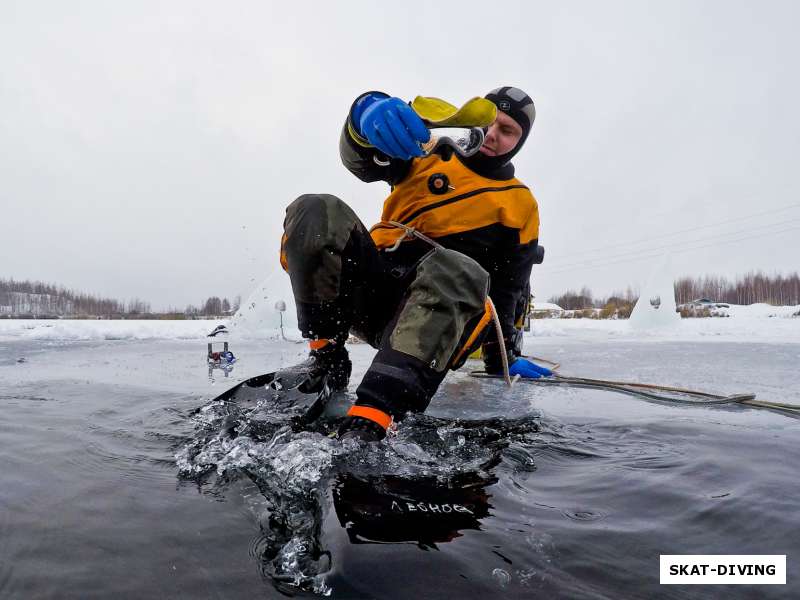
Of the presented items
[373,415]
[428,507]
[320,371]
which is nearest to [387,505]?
[428,507]

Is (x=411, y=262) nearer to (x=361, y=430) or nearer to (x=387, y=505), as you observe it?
(x=361, y=430)

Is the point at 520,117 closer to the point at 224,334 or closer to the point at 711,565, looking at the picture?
the point at 711,565

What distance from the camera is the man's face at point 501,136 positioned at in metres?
2.01

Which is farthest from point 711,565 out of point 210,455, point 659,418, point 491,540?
point 659,418

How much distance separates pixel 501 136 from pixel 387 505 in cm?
167

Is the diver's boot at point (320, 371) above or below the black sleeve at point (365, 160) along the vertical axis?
below

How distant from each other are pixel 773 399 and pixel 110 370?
11.5 feet

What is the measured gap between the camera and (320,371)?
178 centimetres

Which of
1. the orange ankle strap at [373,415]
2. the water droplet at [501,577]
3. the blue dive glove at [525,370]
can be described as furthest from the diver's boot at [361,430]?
the blue dive glove at [525,370]

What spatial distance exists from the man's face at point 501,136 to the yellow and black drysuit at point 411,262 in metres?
0.07

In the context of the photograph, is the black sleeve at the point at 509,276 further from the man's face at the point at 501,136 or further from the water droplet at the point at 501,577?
the water droplet at the point at 501,577

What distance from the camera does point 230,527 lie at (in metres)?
0.73

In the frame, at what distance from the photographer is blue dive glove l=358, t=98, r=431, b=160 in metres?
1.44

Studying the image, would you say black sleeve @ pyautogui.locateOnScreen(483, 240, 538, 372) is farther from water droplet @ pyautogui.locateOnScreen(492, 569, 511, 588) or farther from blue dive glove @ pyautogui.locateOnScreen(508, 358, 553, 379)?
water droplet @ pyautogui.locateOnScreen(492, 569, 511, 588)
